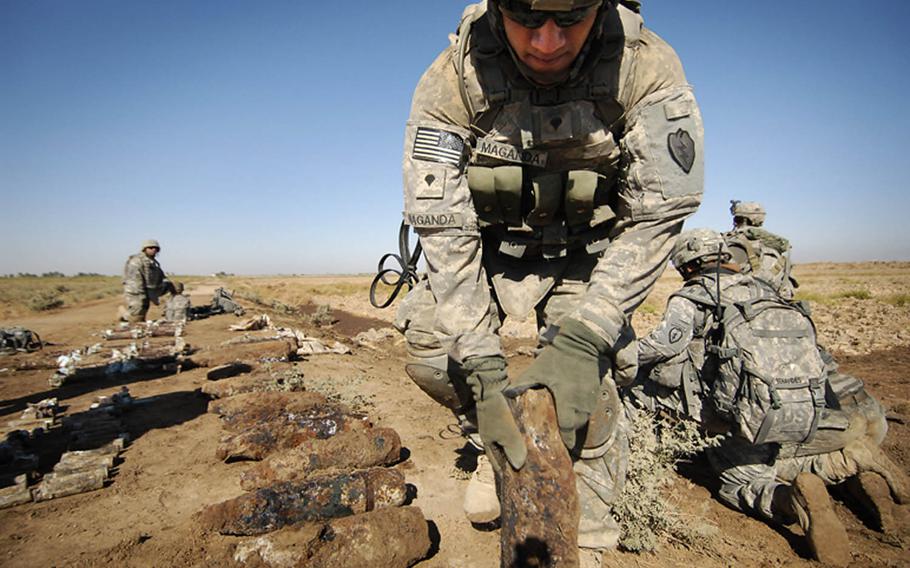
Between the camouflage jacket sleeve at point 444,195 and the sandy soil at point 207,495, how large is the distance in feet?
4.52

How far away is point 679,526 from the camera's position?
3.12 m

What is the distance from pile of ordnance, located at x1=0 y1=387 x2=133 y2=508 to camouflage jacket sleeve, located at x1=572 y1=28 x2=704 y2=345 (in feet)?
13.6

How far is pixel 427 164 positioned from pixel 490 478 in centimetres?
196

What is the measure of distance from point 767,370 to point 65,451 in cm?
622

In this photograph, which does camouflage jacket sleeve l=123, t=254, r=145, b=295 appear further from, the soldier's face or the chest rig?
the soldier's face

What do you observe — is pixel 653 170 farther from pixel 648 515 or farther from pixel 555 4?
pixel 648 515

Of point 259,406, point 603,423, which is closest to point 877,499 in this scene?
point 603,423

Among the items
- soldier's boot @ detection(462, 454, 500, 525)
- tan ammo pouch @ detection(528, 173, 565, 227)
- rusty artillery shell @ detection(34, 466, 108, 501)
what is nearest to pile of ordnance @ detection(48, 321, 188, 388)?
rusty artillery shell @ detection(34, 466, 108, 501)

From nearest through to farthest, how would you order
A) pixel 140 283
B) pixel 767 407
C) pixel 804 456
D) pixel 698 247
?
pixel 767 407
pixel 804 456
pixel 698 247
pixel 140 283

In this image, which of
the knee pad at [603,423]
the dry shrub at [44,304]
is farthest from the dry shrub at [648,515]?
the dry shrub at [44,304]

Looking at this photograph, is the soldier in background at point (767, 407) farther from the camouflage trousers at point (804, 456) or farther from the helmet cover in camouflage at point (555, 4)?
the helmet cover in camouflage at point (555, 4)

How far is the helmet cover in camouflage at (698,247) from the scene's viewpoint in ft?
13.9

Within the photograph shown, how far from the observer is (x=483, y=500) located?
291cm

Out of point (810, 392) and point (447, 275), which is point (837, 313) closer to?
point (810, 392)
